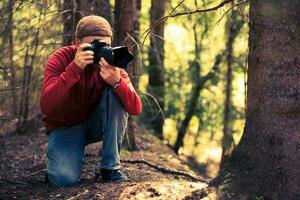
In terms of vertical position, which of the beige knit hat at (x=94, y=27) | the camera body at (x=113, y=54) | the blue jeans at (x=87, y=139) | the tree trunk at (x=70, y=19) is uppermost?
the tree trunk at (x=70, y=19)

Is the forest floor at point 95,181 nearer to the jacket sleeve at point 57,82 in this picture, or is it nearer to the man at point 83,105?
the man at point 83,105

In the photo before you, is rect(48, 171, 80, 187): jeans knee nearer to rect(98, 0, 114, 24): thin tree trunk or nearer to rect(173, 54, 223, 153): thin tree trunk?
rect(98, 0, 114, 24): thin tree trunk

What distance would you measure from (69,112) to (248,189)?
1.62m

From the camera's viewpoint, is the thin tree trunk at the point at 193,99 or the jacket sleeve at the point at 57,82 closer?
the jacket sleeve at the point at 57,82

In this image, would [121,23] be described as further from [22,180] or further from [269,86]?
[269,86]

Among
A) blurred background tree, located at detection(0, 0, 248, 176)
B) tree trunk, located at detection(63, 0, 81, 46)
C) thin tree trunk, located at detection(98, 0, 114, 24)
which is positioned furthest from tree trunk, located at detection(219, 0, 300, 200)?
thin tree trunk, located at detection(98, 0, 114, 24)

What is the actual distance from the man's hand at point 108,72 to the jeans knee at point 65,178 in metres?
0.92

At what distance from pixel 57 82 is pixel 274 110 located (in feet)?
5.14

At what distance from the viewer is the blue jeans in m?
4.34

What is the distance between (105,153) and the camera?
4.38 meters

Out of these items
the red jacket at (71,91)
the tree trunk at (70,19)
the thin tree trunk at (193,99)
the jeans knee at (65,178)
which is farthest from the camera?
the thin tree trunk at (193,99)

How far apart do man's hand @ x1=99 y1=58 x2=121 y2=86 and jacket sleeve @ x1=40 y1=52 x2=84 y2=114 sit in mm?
154

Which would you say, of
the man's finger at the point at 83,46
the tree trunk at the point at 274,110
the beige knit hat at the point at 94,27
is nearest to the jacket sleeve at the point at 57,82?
the man's finger at the point at 83,46

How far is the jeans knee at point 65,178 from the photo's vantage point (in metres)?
4.45
